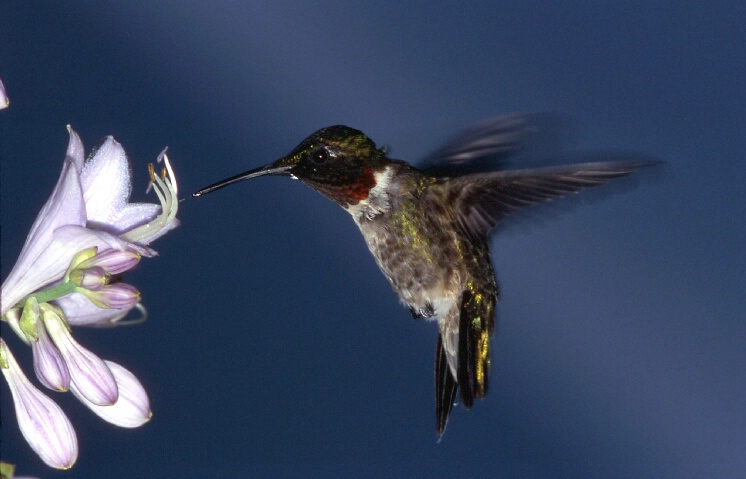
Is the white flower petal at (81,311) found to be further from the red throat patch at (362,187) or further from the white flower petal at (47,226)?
the red throat patch at (362,187)

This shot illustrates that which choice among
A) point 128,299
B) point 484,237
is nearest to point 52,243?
point 128,299

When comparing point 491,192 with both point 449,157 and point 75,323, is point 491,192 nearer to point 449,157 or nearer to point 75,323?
point 449,157

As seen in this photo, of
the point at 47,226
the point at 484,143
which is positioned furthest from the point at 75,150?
the point at 484,143

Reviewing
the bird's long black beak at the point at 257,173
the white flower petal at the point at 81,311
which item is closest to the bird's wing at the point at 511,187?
the bird's long black beak at the point at 257,173

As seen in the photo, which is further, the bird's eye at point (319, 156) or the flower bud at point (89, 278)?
the bird's eye at point (319, 156)

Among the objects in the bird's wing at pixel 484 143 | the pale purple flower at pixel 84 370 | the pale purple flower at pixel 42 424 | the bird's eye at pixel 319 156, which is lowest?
the pale purple flower at pixel 42 424

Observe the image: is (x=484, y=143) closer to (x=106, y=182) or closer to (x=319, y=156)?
(x=319, y=156)

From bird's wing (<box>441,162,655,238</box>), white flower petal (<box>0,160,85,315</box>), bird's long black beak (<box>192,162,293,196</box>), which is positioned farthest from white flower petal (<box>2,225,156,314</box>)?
bird's wing (<box>441,162,655,238</box>)
